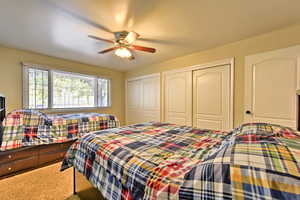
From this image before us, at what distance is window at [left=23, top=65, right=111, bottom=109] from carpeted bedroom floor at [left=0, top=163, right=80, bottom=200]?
174 centimetres

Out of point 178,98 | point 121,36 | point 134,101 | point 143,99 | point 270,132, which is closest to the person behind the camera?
point 270,132

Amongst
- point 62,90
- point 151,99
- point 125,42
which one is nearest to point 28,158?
point 62,90

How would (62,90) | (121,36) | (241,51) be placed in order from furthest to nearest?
(62,90) → (241,51) → (121,36)

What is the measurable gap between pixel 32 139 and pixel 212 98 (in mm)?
3484

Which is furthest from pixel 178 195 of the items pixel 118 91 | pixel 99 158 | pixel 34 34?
pixel 118 91

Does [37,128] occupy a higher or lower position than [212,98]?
lower

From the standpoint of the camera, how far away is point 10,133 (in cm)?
208

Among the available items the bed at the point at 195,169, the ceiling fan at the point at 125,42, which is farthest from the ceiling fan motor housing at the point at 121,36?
the bed at the point at 195,169

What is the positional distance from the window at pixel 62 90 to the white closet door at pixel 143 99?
31.3 inches

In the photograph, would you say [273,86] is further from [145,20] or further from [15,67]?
[15,67]

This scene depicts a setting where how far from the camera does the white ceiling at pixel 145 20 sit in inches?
62.6

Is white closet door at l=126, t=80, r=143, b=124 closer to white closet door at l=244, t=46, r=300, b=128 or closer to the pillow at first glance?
white closet door at l=244, t=46, r=300, b=128

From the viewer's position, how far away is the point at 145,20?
1887 mm

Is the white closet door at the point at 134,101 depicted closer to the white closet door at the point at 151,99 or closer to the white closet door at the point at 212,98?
the white closet door at the point at 151,99
